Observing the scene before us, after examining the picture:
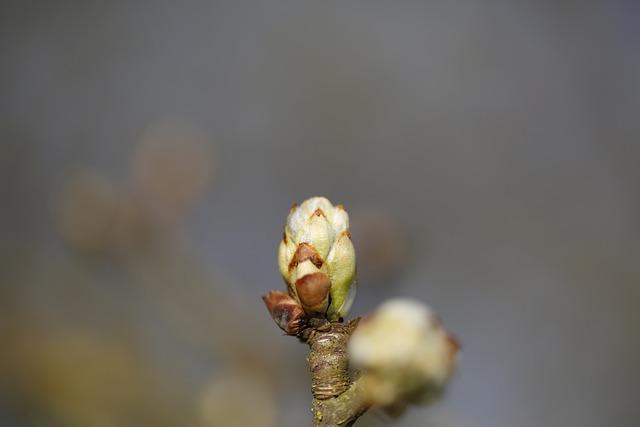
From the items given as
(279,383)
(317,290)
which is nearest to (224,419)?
(279,383)

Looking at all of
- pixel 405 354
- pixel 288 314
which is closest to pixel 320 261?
pixel 288 314

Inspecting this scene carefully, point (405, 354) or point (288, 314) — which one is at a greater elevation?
point (288, 314)

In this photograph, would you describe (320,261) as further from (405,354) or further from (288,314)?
(405,354)

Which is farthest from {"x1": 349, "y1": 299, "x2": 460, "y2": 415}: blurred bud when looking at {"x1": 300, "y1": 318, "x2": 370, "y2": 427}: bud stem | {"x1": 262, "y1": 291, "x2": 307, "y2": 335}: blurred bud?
{"x1": 262, "y1": 291, "x2": 307, "y2": 335}: blurred bud

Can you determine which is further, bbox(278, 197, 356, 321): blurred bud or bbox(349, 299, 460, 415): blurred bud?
bbox(278, 197, 356, 321): blurred bud

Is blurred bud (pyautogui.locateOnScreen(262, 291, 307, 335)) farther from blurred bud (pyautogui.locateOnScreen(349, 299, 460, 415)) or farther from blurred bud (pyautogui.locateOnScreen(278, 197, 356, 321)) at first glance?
blurred bud (pyautogui.locateOnScreen(349, 299, 460, 415))

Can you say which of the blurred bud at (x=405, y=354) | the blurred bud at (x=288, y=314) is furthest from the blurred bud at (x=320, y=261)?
the blurred bud at (x=405, y=354)
